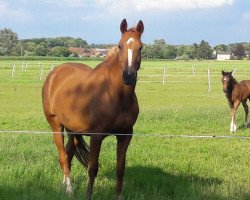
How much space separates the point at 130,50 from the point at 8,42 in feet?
412

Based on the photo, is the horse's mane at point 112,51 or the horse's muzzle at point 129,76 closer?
the horse's muzzle at point 129,76

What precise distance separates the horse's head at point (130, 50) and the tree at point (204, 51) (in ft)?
359

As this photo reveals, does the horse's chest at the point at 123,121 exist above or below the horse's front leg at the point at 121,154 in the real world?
above

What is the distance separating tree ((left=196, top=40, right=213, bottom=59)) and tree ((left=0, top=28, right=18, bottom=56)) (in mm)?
49364

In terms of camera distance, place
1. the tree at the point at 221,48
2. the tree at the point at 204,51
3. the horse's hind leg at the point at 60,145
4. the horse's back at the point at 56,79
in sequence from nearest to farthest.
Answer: the horse's hind leg at the point at 60,145 → the horse's back at the point at 56,79 → the tree at the point at 204,51 → the tree at the point at 221,48

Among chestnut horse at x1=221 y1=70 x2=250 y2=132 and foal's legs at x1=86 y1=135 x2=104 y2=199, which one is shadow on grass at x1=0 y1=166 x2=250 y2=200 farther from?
chestnut horse at x1=221 y1=70 x2=250 y2=132

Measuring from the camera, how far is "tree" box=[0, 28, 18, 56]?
118 metres

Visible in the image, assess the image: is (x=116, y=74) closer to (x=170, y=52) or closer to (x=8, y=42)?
(x=170, y=52)

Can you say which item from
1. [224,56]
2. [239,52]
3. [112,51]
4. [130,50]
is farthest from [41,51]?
[130,50]

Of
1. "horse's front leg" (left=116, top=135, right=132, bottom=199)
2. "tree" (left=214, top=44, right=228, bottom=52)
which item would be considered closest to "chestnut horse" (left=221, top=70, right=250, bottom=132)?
"horse's front leg" (left=116, top=135, right=132, bottom=199)

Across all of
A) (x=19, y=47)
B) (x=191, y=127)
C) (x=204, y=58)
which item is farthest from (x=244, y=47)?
(x=191, y=127)

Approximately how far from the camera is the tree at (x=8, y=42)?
118 m

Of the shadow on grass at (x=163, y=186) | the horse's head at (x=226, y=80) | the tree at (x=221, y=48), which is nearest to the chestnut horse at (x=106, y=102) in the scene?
the shadow on grass at (x=163, y=186)

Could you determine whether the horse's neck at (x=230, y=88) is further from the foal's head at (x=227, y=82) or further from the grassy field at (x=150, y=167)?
the grassy field at (x=150, y=167)
